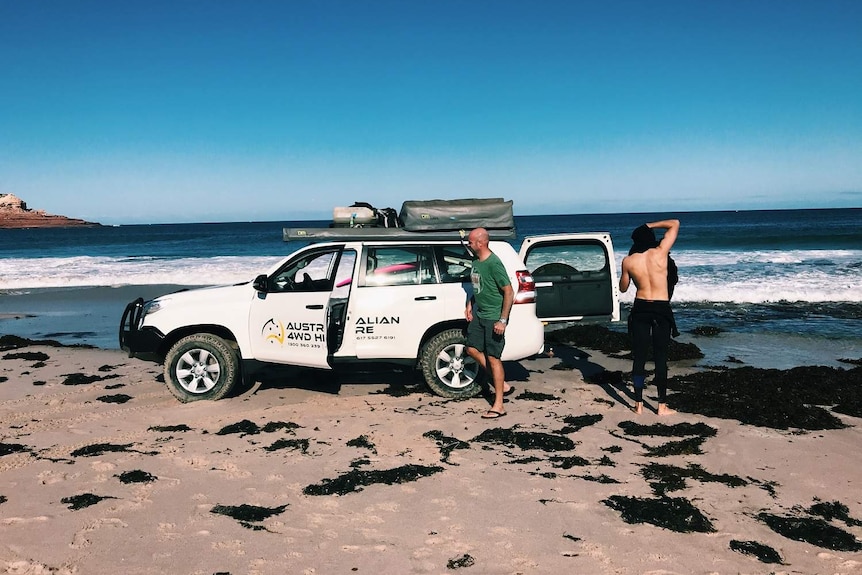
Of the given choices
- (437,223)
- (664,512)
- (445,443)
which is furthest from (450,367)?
(664,512)

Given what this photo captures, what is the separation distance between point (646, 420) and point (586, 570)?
320 cm

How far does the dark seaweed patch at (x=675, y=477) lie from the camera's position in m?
4.73

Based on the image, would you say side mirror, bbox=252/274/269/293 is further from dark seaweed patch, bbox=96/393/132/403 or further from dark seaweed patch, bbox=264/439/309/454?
dark seaweed patch, bbox=96/393/132/403

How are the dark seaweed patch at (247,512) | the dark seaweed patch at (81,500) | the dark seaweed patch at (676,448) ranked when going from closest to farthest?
1. the dark seaweed patch at (247,512)
2. the dark seaweed patch at (81,500)
3. the dark seaweed patch at (676,448)

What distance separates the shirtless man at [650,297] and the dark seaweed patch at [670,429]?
0.43 m

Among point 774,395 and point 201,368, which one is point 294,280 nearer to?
point 201,368

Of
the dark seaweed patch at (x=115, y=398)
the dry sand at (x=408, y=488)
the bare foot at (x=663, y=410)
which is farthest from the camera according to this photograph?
the dark seaweed patch at (x=115, y=398)

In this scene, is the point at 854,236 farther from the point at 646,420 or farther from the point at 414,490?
the point at 414,490

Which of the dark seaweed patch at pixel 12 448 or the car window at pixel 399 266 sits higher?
the car window at pixel 399 266

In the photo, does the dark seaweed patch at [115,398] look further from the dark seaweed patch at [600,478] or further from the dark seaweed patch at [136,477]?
the dark seaweed patch at [600,478]

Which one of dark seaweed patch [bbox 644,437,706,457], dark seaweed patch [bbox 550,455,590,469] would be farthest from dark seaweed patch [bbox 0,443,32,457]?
dark seaweed patch [bbox 644,437,706,457]

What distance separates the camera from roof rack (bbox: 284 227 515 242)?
23.5 feet

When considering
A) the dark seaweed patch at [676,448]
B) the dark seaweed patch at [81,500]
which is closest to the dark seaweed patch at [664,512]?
the dark seaweed patch at [676,448]

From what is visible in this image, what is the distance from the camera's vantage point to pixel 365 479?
4.93 metres
